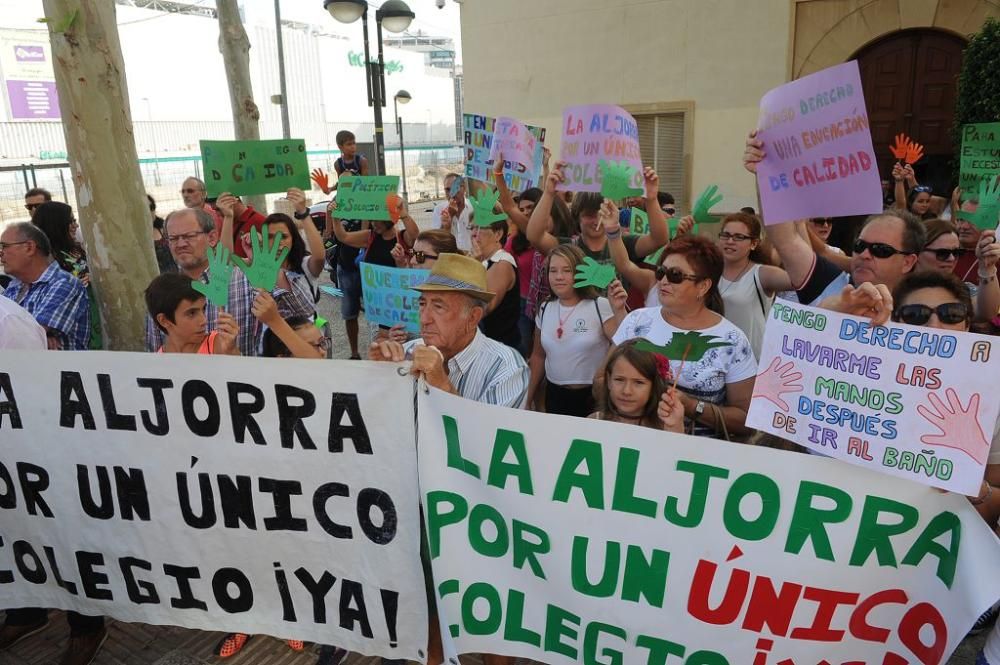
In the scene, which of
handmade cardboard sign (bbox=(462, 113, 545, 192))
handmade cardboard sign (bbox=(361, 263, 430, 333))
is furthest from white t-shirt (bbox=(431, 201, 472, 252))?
handmade cardboard sign (bbox=(361, 263, 430, 333))

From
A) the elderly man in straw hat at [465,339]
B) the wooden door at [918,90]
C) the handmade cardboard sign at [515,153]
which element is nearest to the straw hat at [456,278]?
the elderly man in straw hat at [465,339]

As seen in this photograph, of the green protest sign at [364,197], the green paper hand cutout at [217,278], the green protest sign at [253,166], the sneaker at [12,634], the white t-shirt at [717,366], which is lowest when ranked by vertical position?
the sneaker at [12,634]

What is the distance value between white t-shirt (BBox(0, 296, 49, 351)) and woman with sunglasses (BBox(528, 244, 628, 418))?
2.35 metres

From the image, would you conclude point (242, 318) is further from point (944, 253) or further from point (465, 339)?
point (944, 253)

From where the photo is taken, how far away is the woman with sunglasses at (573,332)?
3.62 m

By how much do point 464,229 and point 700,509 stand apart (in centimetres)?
524

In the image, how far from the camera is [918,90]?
10484 millimetres

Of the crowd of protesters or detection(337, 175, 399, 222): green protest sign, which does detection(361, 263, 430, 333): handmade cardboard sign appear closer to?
the crowd of protesters

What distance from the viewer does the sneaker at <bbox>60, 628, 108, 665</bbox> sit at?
2.88 metres

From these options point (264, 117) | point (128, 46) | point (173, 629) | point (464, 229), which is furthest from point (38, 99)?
point (173, 629)

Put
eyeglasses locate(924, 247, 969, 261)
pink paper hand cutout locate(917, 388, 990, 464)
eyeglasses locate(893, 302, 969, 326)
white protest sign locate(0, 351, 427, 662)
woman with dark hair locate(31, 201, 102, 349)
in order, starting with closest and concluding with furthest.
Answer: pink paper hand cutout locate(917, 388, 990, 464)
eyeglasses locate(893, 302, 969, 326)
white protest sign locate(0, 351, 427, 662)
eyeglasses locate(924, 247, 969, 261)
woman with dark hair locate(31, 201, 102, 349)

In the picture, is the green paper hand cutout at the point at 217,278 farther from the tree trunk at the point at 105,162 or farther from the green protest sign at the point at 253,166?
the green protest sign at the point at 253,166

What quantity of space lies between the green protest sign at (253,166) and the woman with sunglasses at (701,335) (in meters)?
2.74

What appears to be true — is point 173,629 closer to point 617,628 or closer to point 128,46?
point 617,628
